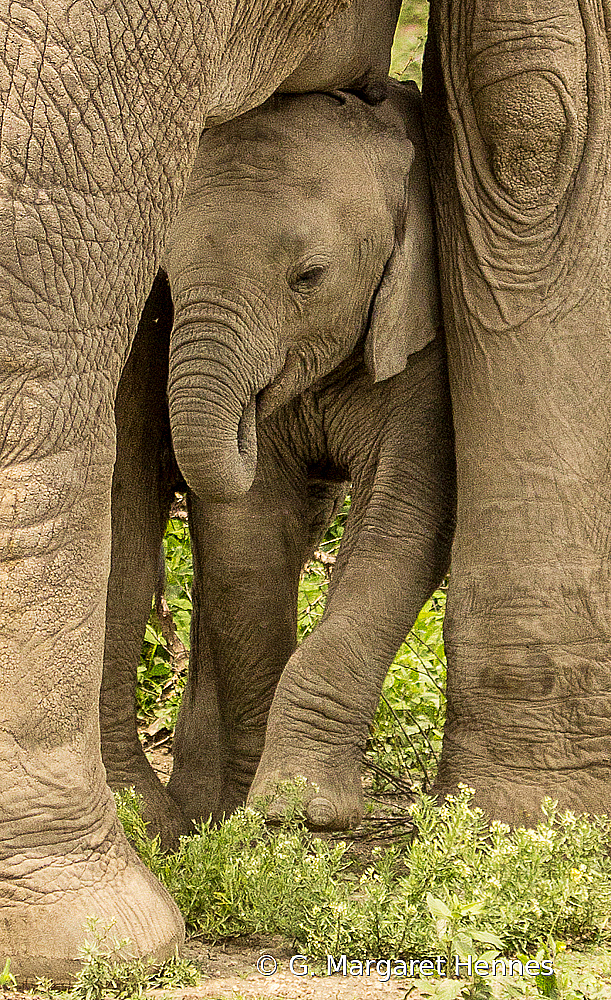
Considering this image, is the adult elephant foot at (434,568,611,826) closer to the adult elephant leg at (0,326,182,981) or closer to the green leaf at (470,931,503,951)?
the green leaf at (470,931,503,951)

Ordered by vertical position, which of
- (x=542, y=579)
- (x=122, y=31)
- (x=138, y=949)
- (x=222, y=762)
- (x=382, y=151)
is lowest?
(x=138, y=949)

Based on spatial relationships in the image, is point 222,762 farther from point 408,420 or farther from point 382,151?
point 382,151

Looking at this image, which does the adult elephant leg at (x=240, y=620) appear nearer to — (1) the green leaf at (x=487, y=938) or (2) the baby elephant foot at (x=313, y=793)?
(2) the baby elephant foot at (x=313, y=793)

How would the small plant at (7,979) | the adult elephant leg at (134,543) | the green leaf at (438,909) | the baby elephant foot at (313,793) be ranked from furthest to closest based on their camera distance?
the adult elephant leg at (134,543), the baby elephant foot at (313,793), the green leaf at (438,909), the small plant at (7,979)

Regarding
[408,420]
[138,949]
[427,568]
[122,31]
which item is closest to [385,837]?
[427,568]

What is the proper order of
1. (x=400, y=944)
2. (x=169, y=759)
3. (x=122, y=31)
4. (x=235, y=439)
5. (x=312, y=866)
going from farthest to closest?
(x=169, y=759) → (x=235, y=439) → (x=312, y=866) → (x=400, y=944) → (x=122, y=31)

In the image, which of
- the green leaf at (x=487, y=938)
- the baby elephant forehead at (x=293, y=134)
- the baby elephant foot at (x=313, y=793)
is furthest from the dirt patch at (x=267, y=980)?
the baby elephant forehead at (x=293, y=134)

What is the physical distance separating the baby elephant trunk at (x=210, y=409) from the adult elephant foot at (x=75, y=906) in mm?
635

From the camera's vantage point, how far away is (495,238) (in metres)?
2.86

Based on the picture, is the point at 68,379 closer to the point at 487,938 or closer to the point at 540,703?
the point at 487,938

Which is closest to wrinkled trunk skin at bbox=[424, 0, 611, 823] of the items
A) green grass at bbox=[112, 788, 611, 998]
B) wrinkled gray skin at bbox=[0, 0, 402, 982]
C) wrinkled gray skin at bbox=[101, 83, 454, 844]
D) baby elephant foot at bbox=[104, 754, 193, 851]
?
wrinkled gray skin at bbox=[101, 83, 454, 844]

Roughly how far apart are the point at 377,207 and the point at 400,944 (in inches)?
52.7

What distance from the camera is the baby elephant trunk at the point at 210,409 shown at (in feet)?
8.48

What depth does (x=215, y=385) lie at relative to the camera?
2.63 metres
